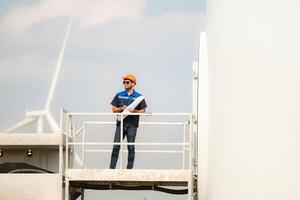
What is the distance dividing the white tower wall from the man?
158 inches

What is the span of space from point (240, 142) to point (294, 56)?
6.24 feet

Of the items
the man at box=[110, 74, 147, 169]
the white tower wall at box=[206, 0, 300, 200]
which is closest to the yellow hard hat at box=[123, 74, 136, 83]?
the man at box=[110, 74, 147, 169]

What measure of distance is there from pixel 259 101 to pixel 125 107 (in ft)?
18.7

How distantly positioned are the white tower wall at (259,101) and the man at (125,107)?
4.02 metres

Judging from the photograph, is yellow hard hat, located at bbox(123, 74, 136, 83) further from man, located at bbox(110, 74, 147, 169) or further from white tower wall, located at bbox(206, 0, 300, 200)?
white tower wall, located at bbox(206, 0, 300, 200)

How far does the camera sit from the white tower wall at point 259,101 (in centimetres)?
1264

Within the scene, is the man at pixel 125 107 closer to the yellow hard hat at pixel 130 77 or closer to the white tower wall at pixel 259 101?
the yellow hard hat at pixel 130 77

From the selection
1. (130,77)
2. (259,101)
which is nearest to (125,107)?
(130,77)

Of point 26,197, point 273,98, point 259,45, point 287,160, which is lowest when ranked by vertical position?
point 26,197

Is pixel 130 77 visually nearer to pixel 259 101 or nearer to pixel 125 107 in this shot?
pixel 125 107

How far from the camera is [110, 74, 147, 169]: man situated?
18141 mm

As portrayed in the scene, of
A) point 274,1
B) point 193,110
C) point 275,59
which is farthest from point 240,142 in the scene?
point 193,110

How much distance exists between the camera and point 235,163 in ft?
44.7

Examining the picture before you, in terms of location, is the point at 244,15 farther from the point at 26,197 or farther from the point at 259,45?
the point at 26,197
